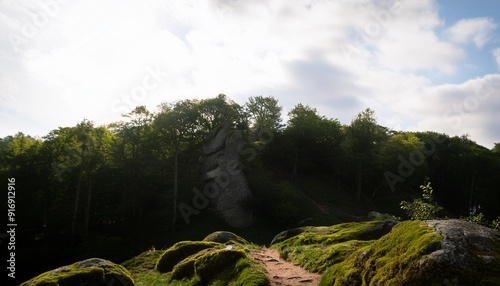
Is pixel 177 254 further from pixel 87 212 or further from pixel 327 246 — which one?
pixel 87 212

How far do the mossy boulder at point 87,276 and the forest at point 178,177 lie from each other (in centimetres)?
1808

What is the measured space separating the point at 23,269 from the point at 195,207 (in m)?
20.8

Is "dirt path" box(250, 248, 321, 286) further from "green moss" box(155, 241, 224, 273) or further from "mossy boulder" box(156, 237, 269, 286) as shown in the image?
"green moss" box(155, 241, 224, 273)

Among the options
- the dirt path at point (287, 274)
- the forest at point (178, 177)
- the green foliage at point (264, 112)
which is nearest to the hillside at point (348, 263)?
the dirt path at point (287, 274)

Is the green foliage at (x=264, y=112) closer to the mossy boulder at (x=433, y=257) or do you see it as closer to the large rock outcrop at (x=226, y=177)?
the large rock outcrop at (x=226, y=177)

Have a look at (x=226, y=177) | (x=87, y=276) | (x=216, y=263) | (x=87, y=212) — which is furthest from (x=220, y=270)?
(x=226, y=177)

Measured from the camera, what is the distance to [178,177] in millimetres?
48375

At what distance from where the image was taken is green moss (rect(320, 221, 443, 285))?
7.73m

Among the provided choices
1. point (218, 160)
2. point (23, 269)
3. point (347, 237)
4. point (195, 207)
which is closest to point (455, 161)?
point (218, 160)

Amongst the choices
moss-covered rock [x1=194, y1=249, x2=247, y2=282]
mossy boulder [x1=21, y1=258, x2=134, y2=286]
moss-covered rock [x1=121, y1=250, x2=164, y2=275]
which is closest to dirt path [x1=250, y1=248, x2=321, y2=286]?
moss-covered rock [x1=194, y1=249, x2=247, y2=282]

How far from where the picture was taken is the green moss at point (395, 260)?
773 cm

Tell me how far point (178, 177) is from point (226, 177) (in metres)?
7.38

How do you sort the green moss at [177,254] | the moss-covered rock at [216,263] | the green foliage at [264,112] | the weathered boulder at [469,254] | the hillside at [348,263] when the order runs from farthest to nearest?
1. the green foliage at [264,112]
2. the green moss at [177,254]
3. the moss-covered rock at [216,263]
4. the hillside at [348,263]
5. the weathered boulder at [469,254]

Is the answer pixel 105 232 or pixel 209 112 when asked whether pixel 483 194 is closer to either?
pixel 209 112
